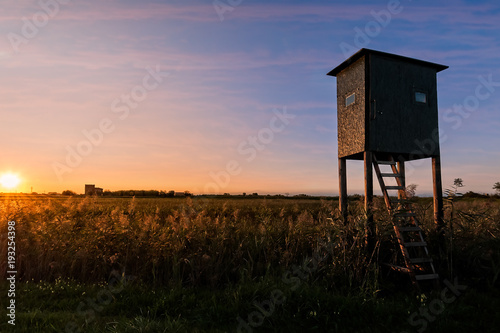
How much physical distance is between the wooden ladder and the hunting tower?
0.04 m

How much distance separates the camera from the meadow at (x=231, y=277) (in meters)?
5.67

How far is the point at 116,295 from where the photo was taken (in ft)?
21.7

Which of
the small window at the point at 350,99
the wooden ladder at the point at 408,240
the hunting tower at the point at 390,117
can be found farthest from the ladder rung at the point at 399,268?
the small window at the point at 350,99

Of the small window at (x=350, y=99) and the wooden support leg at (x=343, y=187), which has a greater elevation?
the small window at (x=350, y=99)

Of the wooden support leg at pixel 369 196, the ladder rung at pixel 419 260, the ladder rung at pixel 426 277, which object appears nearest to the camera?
the ladder rung at pixel 426 277

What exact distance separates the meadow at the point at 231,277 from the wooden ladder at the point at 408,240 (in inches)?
13.2

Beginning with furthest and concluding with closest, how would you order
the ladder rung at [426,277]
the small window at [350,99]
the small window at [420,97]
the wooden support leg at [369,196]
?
the small window at [350,99] < the small window at [420,97] < the wooden support leg at [369,196] < the ladder rung at [426,277]

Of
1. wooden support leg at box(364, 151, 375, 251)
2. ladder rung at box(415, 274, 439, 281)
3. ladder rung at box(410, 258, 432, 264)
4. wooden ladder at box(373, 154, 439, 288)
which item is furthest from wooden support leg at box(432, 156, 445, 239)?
ladder rung at box(415, 274, 439, 281)

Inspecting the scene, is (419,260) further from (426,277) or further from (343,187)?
(343,187)

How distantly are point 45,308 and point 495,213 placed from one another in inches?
535

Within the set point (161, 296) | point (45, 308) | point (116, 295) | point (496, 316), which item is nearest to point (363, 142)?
point (496, 316)

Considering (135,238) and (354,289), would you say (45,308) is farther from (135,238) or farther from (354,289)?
(354,289)

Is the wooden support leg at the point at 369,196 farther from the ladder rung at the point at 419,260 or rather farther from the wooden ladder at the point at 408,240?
the ladder rung at the point at 419,260

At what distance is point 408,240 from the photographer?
890 cm
